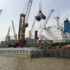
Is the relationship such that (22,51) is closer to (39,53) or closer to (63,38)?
(39,53)

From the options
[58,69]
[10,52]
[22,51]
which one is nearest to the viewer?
[58,69]

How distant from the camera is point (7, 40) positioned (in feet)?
372

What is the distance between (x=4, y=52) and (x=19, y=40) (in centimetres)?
695

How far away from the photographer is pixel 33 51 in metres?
68.8

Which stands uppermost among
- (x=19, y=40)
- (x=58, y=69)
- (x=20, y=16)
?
(x=20, y=16)

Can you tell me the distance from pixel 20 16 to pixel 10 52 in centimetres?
1303

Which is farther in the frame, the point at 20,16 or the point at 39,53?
the point at 20,16

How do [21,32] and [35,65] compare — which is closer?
[35,65]

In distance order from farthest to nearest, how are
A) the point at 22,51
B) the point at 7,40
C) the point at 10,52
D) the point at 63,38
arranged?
the point at 7,40 < the point at 63,38 < the point at 10,52 < the point at 22,51

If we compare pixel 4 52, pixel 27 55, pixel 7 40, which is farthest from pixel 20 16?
pixel 7 40

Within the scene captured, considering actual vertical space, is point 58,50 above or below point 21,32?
below

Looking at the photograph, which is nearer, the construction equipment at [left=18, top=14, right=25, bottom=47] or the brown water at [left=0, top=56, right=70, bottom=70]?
the brown water at [left=0, top=56, right=70, bottom=70]

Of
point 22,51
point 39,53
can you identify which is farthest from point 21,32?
point 39,53

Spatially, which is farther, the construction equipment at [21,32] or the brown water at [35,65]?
the construction equipment at [21,32]
